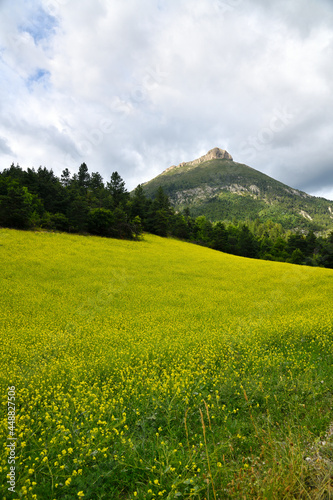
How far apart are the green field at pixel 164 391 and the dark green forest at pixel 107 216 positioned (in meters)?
24.1

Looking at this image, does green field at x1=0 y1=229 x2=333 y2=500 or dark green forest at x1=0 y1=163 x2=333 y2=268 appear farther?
dark green forest at x1=0 y1=163 x2=333 y2=268

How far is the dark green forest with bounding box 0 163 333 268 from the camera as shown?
1635 inches

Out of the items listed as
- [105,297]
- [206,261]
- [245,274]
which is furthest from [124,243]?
[105,297]

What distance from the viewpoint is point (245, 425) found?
5.03m

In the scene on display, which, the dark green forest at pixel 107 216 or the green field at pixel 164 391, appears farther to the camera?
the dark green forest at pixel 107 216

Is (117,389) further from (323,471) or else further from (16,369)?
(323,471)

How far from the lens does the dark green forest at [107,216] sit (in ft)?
136

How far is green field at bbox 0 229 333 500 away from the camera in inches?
145

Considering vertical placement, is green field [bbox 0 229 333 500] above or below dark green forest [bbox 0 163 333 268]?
below

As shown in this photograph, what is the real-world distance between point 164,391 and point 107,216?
44.6m

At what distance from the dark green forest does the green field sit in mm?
24076

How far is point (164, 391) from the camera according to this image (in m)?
6.41

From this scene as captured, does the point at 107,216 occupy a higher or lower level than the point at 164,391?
higher

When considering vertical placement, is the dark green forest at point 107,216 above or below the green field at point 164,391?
above
